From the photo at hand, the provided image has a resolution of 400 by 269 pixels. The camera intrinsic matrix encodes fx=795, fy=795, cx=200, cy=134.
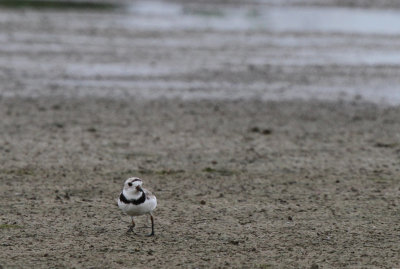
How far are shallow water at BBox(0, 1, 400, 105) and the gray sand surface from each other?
74 mm

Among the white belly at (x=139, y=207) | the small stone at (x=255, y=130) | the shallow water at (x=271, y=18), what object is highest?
the shallow water at (x=271, y=18)

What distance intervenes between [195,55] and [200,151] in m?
8.09

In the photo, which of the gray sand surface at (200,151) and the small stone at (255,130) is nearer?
the gray sand surface at (200,151)

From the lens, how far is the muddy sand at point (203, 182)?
6926mm

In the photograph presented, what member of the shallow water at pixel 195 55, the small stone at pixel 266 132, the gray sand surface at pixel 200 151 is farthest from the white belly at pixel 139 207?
the shallow water at pixel 195 55

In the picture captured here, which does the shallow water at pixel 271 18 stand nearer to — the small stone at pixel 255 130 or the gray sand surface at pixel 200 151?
the gray sand surface at pixel 200 151

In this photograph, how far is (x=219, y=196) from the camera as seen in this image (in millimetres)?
8648

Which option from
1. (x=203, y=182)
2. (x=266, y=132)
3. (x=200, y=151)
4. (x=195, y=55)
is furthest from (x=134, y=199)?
(x=195, y=55)

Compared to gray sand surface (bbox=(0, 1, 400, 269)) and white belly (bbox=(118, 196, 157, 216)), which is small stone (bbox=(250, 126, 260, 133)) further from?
white belly (bbox=(118, 196, 157, 216))

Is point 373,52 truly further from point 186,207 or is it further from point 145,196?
point 145,196

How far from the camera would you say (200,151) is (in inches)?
416

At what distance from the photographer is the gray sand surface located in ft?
23.2

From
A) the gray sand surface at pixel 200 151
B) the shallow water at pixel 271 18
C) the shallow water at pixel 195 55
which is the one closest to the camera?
the gray sand surface at pixel 200 151

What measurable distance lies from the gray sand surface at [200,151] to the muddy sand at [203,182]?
0.03 meters
